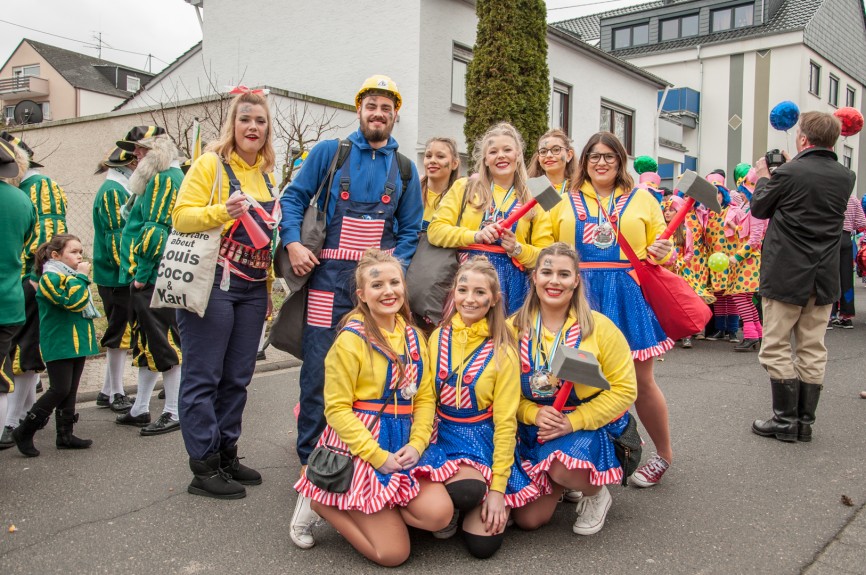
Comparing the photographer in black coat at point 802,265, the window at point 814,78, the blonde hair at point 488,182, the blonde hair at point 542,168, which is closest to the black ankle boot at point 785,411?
the photographer in black coat at point 802,265

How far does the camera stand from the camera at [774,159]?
5.07 metres

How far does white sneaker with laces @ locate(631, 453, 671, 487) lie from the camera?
3.92 meters

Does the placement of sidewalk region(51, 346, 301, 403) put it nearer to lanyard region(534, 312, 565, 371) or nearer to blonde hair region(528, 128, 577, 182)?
blonde hair region(528, 128, 577, 182)

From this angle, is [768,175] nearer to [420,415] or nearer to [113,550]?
[420,415]

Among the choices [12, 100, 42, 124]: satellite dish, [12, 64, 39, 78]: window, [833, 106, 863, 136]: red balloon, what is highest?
[12, 64, 39, 78]: window

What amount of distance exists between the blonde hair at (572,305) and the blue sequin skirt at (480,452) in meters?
0.51

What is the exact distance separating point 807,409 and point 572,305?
231 cm

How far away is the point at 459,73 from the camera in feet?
51.4

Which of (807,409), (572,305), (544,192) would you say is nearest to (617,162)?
(544,192)

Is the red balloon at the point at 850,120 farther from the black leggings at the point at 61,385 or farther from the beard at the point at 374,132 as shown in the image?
the black leggings at the point at 61,385

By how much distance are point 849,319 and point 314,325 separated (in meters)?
9.29

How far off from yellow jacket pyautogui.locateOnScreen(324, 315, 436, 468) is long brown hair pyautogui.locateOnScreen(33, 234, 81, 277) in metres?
2.42

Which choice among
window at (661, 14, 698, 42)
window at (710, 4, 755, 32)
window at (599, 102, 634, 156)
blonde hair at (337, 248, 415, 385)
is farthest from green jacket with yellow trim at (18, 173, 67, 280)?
window at (661, 14, 698, 42)

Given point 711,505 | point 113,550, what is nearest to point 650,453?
point 711,505
